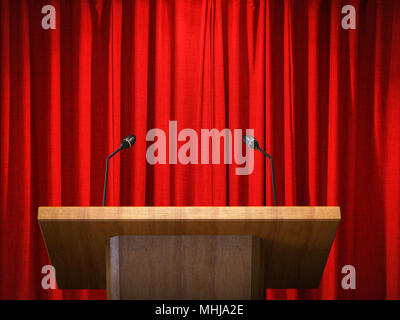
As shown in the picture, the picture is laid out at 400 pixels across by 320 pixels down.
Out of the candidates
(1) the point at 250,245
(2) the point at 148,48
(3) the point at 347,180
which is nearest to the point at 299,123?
(3) the point at 347,180

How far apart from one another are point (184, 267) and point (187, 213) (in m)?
0.17

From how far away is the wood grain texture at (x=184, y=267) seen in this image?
1116 mm

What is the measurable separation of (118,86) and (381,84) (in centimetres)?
165

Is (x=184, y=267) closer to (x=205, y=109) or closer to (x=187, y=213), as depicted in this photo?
(x=187, y=213)

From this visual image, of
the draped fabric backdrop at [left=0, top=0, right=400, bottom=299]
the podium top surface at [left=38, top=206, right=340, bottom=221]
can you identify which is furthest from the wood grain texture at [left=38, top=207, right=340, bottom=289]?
the draped fabric backdrop at [left=0, top=0, right=400, bottom=299]

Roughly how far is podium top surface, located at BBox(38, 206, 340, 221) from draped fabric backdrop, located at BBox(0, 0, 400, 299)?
5.10 feet

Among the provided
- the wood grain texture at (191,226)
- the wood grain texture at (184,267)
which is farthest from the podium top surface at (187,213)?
the wood grain texture at (184,267)

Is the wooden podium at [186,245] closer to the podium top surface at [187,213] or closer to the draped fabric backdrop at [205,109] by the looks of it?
the podium top surface at [187,213]

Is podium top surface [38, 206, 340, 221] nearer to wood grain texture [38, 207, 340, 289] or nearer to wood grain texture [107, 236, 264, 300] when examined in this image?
wood grain texture [38, 207, 340, 289]

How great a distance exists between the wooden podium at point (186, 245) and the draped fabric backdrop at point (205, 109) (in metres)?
1.49

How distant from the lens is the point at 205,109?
2670 mm

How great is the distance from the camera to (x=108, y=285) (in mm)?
1125

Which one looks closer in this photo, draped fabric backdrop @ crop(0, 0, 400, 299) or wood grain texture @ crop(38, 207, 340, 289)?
wood grain texture @ crop(38, 207, 340, 289)

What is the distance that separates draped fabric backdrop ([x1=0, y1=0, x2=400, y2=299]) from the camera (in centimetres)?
263
